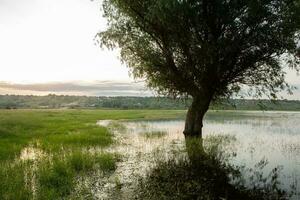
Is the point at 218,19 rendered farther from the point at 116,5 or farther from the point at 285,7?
the point at 116,5

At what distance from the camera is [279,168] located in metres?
20.6

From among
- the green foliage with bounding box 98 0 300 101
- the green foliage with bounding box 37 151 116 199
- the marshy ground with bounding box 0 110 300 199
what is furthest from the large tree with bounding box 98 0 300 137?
the green foliage with bounding box 37 151 116 199

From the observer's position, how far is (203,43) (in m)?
27.0

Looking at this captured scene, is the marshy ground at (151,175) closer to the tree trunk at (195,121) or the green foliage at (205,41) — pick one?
the tree trunk at (195,121)

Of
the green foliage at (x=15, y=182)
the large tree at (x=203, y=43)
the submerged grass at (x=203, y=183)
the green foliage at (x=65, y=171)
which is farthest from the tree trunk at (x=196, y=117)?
the green foliage at (x=15, y=182)

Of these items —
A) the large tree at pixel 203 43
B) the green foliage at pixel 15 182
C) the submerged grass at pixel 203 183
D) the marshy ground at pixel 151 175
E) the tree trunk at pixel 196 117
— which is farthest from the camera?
the tree trunk at pixel 196 117

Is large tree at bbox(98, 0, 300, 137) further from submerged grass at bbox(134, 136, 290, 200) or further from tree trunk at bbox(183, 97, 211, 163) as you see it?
submerged grass at bbox(134, 136, 290, 200)

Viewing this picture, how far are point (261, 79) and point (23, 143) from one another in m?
20.9

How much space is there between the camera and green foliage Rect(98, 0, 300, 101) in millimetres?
25719

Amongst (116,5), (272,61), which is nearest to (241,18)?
(272,61)

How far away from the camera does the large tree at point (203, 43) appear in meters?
25.7

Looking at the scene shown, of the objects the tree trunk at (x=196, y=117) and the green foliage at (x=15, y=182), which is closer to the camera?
the green foliage at (x=15, y=182)

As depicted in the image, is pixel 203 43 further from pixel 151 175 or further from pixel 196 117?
pixel 151 175

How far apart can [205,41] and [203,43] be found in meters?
0.35
